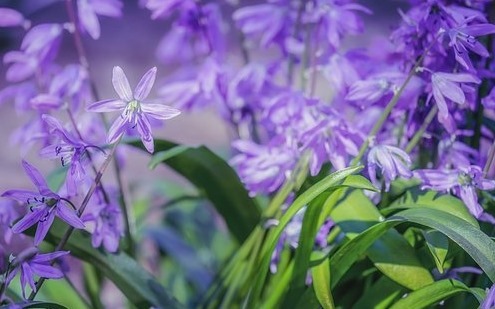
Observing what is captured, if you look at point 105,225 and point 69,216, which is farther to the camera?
point 105,225

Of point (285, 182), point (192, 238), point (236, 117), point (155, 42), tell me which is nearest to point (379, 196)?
point (285, 182)

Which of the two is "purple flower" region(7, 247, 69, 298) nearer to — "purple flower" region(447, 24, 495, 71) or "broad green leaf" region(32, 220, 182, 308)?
"broad green leaf" region(32, 220, 182, 308)

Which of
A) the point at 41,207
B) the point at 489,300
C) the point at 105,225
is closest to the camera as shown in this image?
the point at 489,300

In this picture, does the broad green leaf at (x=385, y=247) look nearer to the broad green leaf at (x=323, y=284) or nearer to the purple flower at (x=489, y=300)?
the broad green leaf at (x=323, y=284)

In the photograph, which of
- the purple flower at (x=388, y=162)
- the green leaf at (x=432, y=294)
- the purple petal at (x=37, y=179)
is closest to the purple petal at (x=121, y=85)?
the purple petal at (x=37, y=179)

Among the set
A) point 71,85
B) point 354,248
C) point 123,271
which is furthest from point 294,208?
point 71,85

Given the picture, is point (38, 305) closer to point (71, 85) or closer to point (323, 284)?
point (323, 284)

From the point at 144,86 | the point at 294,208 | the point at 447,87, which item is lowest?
the point at 294,208

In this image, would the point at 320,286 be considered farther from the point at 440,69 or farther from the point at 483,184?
the point at 440,69
